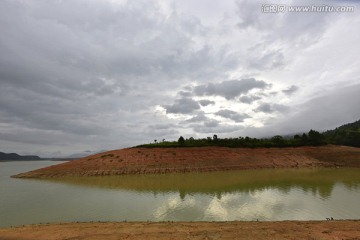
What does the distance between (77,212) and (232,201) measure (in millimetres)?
15990

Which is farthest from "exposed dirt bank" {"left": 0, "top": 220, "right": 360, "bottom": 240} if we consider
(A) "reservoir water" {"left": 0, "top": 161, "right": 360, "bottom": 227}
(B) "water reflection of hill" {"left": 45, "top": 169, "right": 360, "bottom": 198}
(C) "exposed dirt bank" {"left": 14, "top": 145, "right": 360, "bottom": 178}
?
(C) "exposed dirt bank" {"left": 14, "top": 145, "right": 360, "bottom": 178}

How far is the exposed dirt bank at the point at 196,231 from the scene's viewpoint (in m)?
15.0

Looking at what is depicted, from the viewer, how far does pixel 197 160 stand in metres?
66.9

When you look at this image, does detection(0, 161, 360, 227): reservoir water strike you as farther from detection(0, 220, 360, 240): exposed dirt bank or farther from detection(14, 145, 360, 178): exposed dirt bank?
detection(14, 145, 360, 178): exposed dirt bank

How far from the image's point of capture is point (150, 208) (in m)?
25.3

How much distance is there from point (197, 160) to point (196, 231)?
51.1m

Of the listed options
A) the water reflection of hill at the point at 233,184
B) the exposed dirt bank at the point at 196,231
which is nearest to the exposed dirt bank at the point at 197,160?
the water reflection of hill at the point at 233,184

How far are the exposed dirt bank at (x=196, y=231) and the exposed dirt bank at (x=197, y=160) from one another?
4320cm

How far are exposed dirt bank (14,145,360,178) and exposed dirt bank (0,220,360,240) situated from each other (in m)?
43.2

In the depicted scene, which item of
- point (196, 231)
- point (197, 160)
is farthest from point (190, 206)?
point (197, 160)

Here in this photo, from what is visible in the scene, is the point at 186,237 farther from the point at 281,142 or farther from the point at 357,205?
the point at 281,142

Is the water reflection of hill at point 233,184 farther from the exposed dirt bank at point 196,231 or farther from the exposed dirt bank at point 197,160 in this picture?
the exposed dirt bank at point 196,231

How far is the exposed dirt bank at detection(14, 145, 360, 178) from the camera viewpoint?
62250mm

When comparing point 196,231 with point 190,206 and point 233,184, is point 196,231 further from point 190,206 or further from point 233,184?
point 233,184
